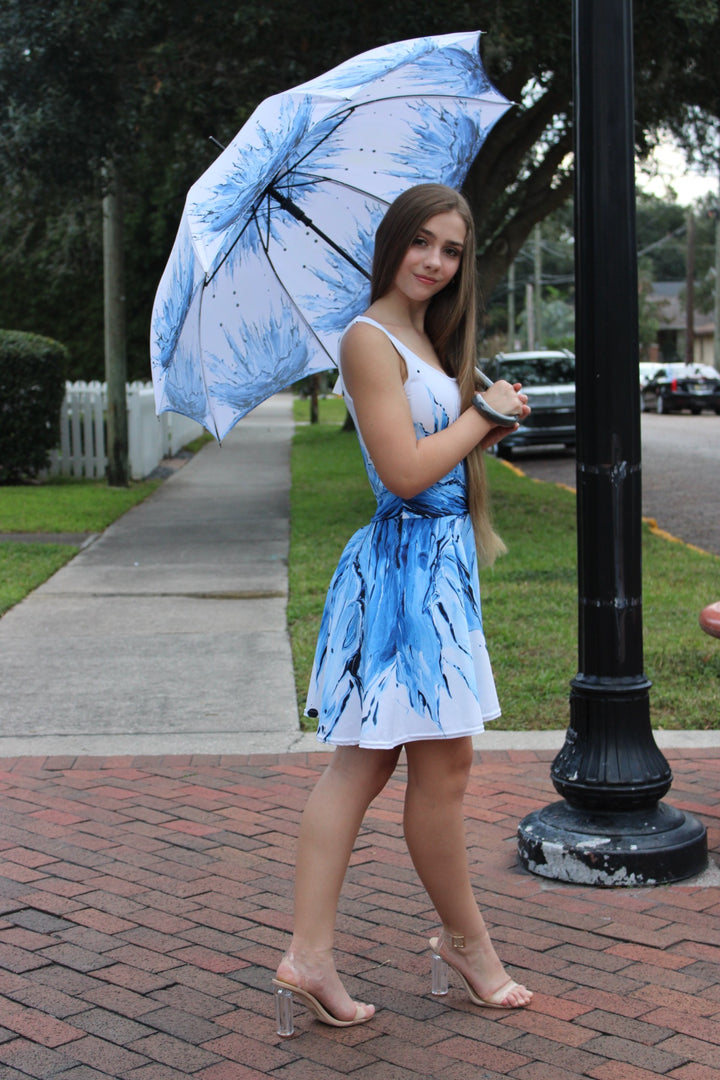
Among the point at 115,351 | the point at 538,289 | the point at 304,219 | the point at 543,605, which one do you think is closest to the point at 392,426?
the point at 304,219

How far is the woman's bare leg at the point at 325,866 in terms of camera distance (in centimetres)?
296

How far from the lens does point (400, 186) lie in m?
3.51

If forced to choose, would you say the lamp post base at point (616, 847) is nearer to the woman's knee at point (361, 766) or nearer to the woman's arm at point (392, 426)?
the woman's knee at point (361, 766)

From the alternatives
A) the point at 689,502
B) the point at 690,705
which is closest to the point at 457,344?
the point at 690,705

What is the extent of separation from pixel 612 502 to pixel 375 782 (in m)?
1.35

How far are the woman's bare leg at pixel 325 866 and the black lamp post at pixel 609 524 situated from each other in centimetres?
112

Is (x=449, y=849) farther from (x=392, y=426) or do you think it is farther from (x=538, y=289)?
(x=538, y=289)

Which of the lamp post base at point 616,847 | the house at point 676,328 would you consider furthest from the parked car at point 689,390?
the house at point 676,328

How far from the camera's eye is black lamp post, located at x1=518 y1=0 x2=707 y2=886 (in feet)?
12.7

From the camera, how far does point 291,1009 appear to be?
297 centimetres

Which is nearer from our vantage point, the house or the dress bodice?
the dress bodice

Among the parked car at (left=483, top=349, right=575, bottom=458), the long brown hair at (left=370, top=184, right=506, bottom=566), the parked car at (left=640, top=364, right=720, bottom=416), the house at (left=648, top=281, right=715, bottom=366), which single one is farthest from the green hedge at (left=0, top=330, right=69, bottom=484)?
the house at (left=648, top=281, right=715, bottom=366)

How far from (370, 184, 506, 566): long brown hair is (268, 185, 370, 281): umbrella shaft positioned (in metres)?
0.45

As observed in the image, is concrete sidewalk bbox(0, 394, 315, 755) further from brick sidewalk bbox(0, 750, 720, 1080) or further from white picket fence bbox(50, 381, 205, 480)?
white picket fence bbox(50, 381, 205, 480)
